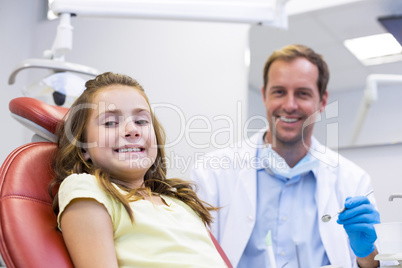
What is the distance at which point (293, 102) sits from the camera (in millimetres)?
1790

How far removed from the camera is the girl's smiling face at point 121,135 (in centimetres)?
113

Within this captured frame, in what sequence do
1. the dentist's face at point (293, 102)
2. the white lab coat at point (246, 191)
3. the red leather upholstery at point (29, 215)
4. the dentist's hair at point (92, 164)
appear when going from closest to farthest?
1. the red leather upholstery at point (29, 215)
2. the dentist's hair at point (92, 164)
3. the white lab coat at point (246, 191)
4. the dentist's face at point (293, 102)

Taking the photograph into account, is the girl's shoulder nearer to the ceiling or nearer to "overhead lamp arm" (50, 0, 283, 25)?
"overhead lamp arm" (50, 0, 283, 25)

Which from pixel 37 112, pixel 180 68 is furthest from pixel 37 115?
pixel 180 68

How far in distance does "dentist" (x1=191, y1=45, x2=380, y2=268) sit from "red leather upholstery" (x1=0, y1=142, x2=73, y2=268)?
0.73 metres

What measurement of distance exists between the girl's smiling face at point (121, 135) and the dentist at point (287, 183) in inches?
21.2

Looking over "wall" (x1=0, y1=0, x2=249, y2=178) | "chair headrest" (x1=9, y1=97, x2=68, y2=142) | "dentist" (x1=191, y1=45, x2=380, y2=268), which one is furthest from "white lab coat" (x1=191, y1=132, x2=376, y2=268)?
"chair headrest" (x1=9, y1=97, x2=68, y2=142)

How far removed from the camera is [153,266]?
982mm

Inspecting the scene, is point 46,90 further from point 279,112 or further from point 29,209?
point 279,112

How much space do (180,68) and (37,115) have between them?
1.11 m

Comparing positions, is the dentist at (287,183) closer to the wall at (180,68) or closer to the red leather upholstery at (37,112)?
the wall at (180,68)

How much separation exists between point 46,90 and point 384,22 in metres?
1.29

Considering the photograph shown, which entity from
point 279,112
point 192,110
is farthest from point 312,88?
point 192,110

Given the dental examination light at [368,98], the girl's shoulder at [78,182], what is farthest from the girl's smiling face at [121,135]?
the dental examination light at [368,98]
